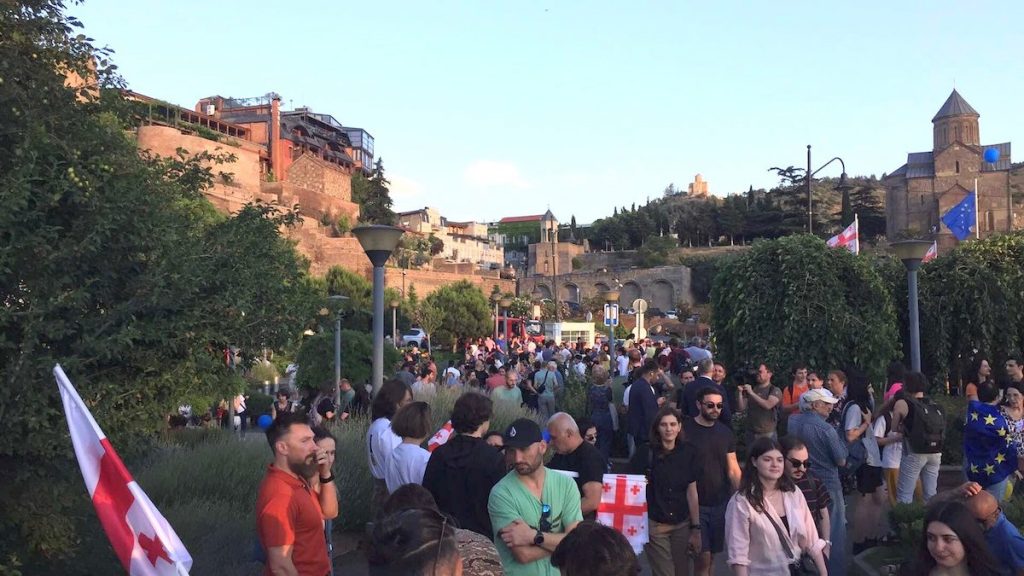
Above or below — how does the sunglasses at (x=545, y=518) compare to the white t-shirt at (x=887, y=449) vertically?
above

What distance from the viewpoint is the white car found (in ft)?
131

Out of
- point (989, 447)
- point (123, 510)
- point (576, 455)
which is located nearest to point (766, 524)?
point (576, 455)

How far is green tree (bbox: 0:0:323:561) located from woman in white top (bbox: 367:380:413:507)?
1.16 metres

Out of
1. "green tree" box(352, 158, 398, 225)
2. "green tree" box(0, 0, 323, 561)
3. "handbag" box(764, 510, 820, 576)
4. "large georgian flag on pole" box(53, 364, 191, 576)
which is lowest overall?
"handbag" box(764, 510, 820, 576)

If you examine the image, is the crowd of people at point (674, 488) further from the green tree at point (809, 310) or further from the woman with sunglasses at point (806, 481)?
the green tree at point (809, 310)

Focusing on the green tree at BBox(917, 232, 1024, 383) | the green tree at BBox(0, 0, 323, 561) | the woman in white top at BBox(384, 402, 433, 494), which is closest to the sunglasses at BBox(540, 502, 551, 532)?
the woman in white top at BBox(384, 402, 433, 494)

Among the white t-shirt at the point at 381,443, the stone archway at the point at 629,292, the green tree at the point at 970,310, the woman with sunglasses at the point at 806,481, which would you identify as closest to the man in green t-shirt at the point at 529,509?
the woman with sunglasses at the point at 806,481

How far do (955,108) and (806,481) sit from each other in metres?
96.0

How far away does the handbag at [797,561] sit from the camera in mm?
4777

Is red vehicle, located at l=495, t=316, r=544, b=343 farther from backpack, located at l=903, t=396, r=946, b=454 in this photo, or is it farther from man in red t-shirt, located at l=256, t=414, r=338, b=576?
man in red t-shirt, located at l=256, t=414, r=338, b=576

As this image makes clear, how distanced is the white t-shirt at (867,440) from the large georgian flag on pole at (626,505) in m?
3.46

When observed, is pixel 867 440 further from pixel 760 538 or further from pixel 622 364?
pixel 622 364

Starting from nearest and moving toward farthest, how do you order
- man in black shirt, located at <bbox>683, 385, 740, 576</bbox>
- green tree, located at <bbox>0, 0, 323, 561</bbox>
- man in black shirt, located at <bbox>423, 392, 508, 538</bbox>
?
1. man in black shirt, located at <bbox>423, 392, 508, 538</bbox>
2. green tree, located at <bbox>0, 0, 323, 561</bbox>
3. man in black shirt, located at <bbox>683, 385, 740, 576</bbox>

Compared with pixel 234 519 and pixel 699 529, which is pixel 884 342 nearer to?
pixel 699 529
